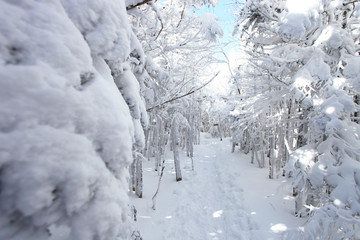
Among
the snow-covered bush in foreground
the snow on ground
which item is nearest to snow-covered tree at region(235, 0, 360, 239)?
the snow on ground

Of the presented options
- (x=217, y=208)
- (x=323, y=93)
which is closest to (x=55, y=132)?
(x=323, y=93)

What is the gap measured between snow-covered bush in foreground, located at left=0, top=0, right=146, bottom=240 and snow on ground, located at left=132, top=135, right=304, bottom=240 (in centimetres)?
440

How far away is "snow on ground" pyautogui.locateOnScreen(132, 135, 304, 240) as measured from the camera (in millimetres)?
5305

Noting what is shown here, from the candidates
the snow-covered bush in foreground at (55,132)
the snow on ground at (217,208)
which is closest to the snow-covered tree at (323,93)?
the snow on ground at (217,208)

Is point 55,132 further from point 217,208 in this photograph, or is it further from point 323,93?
point 217,208

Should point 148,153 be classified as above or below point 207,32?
below

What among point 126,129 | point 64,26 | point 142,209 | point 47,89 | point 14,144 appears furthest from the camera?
point 142,209

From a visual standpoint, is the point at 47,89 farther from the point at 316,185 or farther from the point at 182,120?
the point at 182,120

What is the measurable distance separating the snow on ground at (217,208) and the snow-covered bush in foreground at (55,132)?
4396 millimetres

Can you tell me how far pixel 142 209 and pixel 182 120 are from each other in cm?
491

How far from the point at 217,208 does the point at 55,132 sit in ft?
22.8

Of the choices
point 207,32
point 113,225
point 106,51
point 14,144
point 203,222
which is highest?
point 207,32

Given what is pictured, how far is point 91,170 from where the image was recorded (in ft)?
3.25

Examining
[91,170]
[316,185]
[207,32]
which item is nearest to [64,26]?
[91,170]
